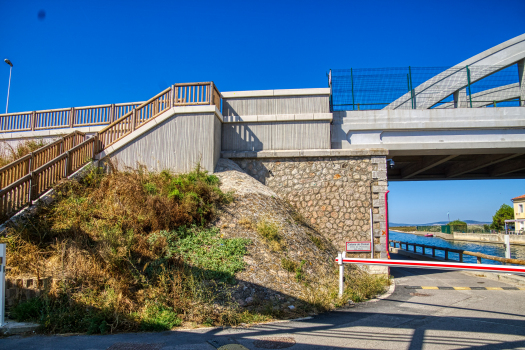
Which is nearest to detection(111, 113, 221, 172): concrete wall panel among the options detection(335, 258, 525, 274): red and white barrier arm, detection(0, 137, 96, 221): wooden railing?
detection(0, 137, 96, 221): wooden railing

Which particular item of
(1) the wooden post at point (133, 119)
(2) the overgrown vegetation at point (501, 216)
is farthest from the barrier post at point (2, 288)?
(2) the overgrown vegetation at point (501, 216)

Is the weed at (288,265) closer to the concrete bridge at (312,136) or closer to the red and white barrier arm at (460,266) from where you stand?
the red and white barrier arm at (460,266)

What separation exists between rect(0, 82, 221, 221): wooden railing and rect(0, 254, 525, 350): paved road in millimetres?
5564

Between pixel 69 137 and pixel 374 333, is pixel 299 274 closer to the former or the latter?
pixel 374 333

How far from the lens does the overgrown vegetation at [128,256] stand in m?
6.47

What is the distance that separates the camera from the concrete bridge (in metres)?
13.6

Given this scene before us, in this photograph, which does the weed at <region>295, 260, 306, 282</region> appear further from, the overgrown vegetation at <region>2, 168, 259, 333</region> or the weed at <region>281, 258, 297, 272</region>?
the overgrown vegetation at <region>2, 168, 259, 333</region>

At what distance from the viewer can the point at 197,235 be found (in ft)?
30.8

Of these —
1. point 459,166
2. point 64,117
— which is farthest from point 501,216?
point 64,117

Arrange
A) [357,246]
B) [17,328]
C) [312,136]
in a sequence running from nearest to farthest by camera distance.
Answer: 1. [17,328]
2. [357,246]
3. [312,136]

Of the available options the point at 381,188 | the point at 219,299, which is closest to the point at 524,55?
the point at 381,188

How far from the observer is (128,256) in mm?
7574

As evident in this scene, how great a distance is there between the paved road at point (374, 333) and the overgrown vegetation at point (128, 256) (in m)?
0.57

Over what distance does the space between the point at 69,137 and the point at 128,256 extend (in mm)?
8001
